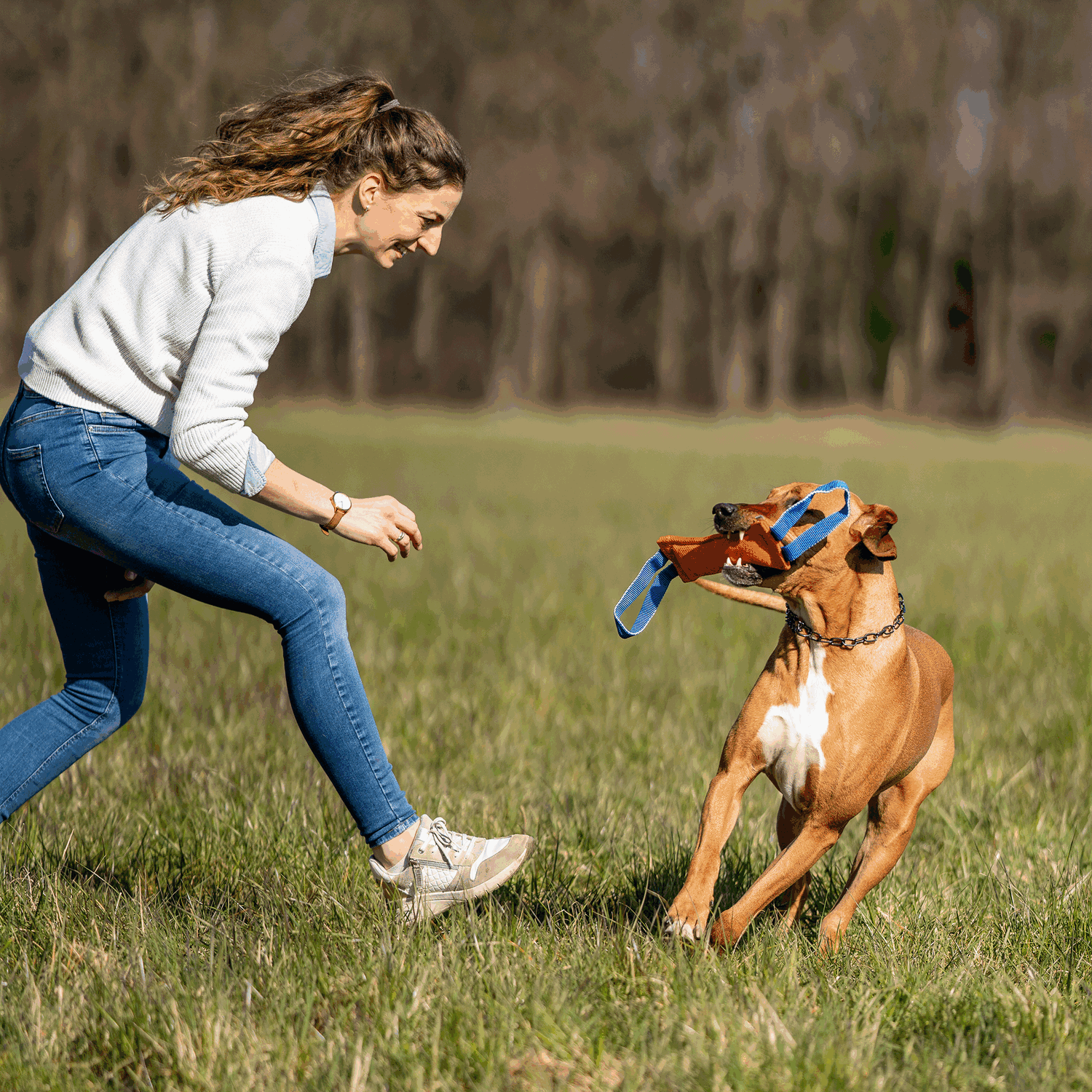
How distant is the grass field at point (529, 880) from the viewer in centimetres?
246

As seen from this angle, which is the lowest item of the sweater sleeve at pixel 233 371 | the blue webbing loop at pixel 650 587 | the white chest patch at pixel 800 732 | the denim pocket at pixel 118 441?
the white chest patch at pixel 800 732

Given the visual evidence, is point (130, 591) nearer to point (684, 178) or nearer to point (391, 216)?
point (391, 216)

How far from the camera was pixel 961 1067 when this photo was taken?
8.23ft

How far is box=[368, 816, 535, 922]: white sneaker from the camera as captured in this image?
3.09m

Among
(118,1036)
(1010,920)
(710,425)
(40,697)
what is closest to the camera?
(118,1036)

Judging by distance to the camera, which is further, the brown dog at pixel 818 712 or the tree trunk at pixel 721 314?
the tree trunk at pixel 721 314

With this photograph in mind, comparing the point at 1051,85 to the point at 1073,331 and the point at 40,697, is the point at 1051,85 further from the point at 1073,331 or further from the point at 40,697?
the point at 40,697

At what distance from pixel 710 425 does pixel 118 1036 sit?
32.1 metres

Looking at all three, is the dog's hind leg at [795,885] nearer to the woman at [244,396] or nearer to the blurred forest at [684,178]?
the woman at [244,396]

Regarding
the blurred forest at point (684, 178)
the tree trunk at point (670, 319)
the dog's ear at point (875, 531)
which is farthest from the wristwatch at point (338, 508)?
the tree trunk at point (670, 319)

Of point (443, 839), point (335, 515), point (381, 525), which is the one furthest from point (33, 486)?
point (443, 839)

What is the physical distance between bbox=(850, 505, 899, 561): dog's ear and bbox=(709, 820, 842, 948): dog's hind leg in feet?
2.26

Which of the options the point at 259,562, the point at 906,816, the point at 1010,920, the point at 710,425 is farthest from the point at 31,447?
the point at 710,425

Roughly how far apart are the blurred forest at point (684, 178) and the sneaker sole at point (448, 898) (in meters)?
27.4
